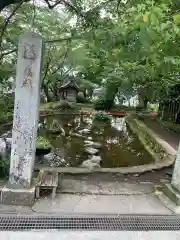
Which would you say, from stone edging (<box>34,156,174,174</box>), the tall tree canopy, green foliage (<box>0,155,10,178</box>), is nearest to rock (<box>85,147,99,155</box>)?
stone edging (<box>34,156,174,174</box>)

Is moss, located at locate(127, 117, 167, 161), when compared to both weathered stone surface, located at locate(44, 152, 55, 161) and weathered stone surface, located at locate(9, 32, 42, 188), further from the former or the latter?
weathered stone surface, located at locate(9, 32, 42, 188)

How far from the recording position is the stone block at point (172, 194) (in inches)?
154

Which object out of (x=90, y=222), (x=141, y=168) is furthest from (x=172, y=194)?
(x=141, y=168)

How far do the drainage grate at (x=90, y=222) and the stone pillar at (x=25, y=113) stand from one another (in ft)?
1.47

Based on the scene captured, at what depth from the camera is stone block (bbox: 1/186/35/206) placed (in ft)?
12.0

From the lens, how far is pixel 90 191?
4344 millimetres

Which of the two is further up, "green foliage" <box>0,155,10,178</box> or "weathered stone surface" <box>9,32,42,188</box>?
"weathered stone surface" <box>9,32,42,188</box>

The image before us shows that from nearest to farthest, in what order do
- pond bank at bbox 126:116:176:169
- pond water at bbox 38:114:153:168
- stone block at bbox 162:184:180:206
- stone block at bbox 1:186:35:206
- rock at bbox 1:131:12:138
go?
stone block at bbox 1:186:35:206
stone block at bbox 162:184:180:206
pond bank at bbox 126:116:176:169
pond water at bbox 38:114:153:168
rock at bbox 1:131:12:138

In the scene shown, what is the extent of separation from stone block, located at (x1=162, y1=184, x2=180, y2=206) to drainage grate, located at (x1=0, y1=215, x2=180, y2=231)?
359 mm

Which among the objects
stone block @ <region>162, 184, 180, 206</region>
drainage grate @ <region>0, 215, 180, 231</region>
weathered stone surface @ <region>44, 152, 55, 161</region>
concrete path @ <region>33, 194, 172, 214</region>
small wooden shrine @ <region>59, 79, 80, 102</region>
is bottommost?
weathered stone surface @ <region>44, 152, 55, 161</region>

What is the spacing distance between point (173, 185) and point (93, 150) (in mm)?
4301

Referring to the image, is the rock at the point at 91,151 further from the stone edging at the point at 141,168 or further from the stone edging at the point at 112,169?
the stone edging at the point at 112,169

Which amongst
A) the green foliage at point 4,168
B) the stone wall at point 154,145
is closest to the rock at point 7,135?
the green foliage at point 4,168
